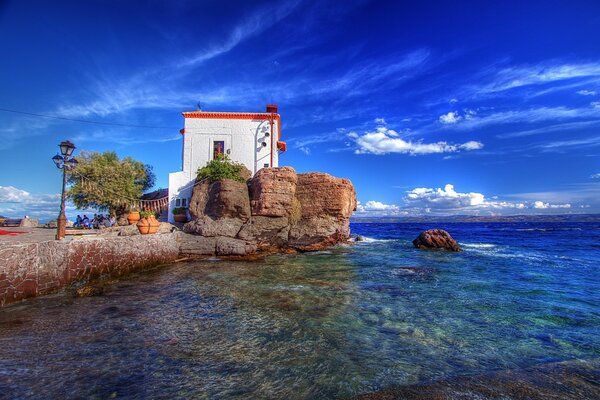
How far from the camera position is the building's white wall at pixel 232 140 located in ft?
83.4

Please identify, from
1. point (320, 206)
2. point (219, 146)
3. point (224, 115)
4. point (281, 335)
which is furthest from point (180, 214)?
point (281, 335)

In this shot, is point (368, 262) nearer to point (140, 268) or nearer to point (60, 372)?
point (140, 268)

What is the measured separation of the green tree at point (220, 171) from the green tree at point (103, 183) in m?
5.89

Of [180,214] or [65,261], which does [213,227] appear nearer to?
[180,214]

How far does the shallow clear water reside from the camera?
176 inches

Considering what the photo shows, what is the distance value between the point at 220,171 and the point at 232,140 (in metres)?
4.62

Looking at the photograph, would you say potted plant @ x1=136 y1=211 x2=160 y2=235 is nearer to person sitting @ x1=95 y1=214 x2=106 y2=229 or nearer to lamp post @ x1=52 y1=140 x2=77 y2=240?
lamp post @ x1=52 y1=140 x2=77 y2=240

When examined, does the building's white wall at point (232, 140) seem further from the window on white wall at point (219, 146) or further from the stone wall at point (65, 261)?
the stone wall at point (65, 261)

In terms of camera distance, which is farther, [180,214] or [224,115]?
[224,115]

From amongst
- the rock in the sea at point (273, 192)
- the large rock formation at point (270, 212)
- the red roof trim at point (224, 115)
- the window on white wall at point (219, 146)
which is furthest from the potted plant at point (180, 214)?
the red roof trim at point (224, 115)

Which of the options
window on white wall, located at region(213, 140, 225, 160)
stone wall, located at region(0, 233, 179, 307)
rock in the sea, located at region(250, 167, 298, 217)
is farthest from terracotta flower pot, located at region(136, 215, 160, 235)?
window on white wall, located at region(213, 140, 225, 160)

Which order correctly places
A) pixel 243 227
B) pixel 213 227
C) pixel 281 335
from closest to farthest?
pixel 281 335
pixel 213 227
pixel 243 227

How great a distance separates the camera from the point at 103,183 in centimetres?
2383

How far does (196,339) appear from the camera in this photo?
19.8ft
